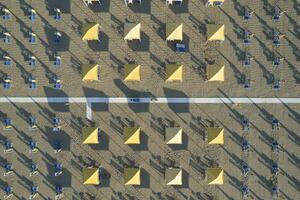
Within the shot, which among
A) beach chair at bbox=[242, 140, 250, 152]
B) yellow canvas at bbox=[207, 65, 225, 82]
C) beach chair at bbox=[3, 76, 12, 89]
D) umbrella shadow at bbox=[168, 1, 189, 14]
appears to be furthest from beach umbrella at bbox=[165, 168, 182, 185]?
beach chair at bbox=[3, 76, 12, 89]

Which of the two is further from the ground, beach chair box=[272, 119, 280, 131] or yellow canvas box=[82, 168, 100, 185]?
beach chair box=[272, 119, 280, 131]

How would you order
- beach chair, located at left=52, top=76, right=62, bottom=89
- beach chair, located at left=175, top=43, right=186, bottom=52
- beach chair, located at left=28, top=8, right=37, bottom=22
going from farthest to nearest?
beach chair, located at left=52, top=76, right=62, bottom=89 < beach chair, located at left=28, top=8, right=37, bottom=22 < beach chair, located at left=175, top=43, right=186, bottom=52

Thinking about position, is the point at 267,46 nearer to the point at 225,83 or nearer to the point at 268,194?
the point at 225,83

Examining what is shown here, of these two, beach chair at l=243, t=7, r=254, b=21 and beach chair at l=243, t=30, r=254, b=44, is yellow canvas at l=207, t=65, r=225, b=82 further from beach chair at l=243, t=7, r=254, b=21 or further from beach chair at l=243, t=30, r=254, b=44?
beach chair at l=243, t=7, r=254, b=21

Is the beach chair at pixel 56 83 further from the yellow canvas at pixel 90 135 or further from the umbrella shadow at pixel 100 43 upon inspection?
the yellow canvas at pixel 90 135

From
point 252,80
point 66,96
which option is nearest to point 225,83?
point 252,80
